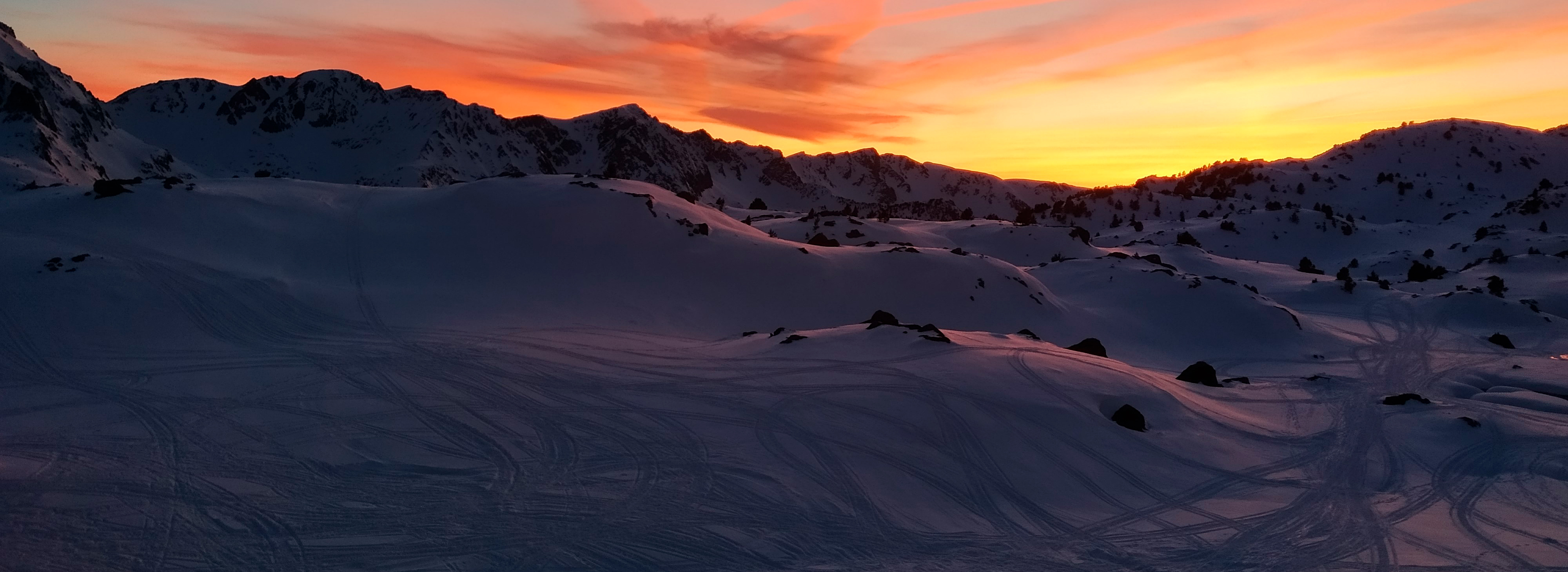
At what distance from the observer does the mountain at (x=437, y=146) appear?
152 m

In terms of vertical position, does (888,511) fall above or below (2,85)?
below

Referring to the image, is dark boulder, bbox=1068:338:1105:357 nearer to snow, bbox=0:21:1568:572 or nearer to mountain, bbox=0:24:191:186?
snow, bbox=0:21:1568:572

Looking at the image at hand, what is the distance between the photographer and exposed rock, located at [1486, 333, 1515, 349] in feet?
98.9

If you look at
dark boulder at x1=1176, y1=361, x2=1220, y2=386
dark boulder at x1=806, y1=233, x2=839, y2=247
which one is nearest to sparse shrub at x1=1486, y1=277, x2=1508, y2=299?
dark boulder at x1=1176, y1=361, x2=1220, y2=386

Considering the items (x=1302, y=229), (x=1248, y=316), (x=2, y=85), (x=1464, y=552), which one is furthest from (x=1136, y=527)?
(x=2, y=85)

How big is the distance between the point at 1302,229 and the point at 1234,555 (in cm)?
6638

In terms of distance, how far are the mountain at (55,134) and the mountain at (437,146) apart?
131ft

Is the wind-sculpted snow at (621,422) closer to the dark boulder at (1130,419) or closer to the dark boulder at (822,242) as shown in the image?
the dark boulder at (1130,419)

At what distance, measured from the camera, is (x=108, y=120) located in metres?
100

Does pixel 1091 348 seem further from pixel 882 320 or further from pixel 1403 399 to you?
pixel 1403 399

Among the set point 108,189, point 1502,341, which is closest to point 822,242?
point 1502,341

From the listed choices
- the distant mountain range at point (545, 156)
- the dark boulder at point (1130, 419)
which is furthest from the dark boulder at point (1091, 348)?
the distant mountain range at point (545, 156)

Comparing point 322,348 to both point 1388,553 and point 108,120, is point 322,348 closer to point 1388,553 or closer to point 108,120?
point 1388,553

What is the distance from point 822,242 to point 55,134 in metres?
81.7
